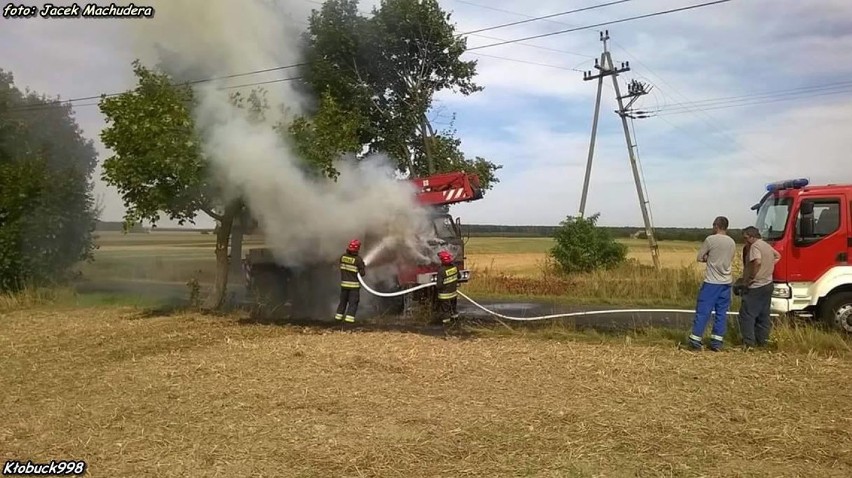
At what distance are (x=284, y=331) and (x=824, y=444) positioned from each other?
24.7 ft

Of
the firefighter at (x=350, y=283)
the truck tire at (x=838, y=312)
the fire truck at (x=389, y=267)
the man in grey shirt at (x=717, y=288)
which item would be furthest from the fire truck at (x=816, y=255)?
the firefighter at (x=350, y=283)

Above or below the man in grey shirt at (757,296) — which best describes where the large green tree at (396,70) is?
above

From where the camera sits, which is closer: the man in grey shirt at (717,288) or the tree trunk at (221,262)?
the man in grey shirt at (717,288)

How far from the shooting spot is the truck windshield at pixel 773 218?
393 inches

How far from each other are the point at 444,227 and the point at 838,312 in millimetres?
6312

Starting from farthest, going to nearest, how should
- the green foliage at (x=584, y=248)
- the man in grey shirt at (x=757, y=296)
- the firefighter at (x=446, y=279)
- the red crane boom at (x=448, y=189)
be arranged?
the green foliage at (x=584, y=248) → the red crane boom at (x=448, y=189) → the firefighter at (x=446, y=279) → the man in grey shirt at (x=757, y=296)

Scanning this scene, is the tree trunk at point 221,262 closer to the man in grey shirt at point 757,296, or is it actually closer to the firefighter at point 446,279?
the firefighter at point 446,279

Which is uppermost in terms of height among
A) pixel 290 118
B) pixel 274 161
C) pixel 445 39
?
pixel 445 39

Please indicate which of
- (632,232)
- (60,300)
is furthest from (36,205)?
(632,232)

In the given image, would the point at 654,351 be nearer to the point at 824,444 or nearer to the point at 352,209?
the point at 824,444

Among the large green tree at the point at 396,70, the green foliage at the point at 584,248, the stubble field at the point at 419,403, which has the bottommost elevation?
the stubble field at the point at 419,403

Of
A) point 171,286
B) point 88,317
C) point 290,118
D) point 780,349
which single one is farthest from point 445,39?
point 780,349

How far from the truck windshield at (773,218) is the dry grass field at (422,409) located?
270cm

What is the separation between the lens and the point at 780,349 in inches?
330
